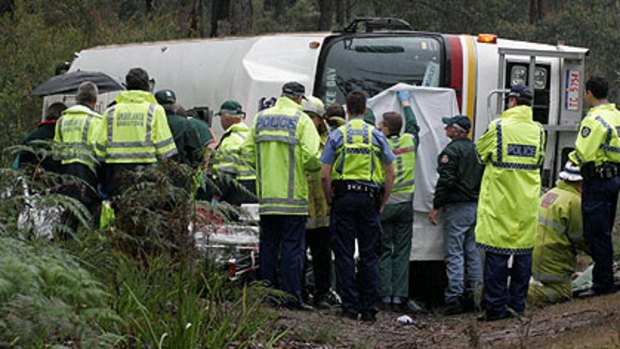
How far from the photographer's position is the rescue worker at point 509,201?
10633 mm

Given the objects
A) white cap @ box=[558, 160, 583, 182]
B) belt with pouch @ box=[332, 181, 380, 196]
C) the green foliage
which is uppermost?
the green foliage

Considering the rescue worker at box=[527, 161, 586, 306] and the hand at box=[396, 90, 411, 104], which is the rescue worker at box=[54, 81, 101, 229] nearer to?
the hand at box=[396, 90, 411, 104]

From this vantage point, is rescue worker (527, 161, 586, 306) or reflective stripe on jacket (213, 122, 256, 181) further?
rescue worker (527, 161, 586, 306)

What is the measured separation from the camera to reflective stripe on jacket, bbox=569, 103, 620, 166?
11.1 m

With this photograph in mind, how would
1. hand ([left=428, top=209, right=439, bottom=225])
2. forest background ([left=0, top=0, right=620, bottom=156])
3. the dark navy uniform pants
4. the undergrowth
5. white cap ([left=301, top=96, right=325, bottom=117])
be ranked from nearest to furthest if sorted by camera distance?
the undergrowth < the dark navy uniform pants < white cap ([left=301, top=96, right=325, bottom=117]) < hand ([left=428, top=209, right=439, bottom=225]) < forest background ([left=0, top=0, right=620, bottom=156])

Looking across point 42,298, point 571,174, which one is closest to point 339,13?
point 571,174

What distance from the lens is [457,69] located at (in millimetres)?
12672

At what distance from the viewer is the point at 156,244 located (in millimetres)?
7980

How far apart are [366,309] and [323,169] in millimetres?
1234

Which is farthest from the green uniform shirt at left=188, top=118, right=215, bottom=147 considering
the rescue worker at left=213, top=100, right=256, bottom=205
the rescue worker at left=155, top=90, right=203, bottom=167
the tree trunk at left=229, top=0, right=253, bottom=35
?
the tree trunk at left=229, top=0, right=253, bottom=35

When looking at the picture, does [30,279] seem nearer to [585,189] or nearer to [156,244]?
[156,244]

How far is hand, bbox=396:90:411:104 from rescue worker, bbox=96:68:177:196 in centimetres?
245

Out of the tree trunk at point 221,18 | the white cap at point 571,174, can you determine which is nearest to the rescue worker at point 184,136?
the white cap at point 571,174

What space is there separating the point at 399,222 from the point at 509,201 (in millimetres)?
1567
